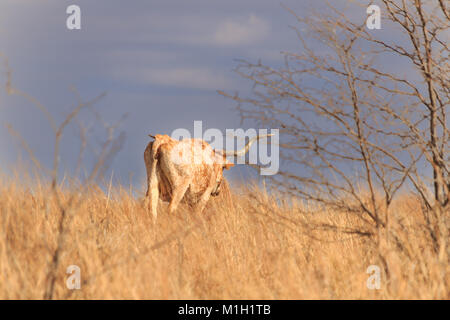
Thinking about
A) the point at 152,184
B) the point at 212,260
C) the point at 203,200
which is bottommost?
the point at 212,260

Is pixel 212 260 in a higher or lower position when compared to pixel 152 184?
lower

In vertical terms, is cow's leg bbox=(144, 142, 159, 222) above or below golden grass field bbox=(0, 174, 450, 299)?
above

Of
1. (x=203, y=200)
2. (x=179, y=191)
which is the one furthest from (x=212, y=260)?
(x=203, y=200)

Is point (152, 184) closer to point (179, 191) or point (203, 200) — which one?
point (179, 191)

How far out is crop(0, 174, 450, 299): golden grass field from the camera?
4.86 meters

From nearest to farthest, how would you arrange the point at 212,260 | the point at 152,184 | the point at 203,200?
the point at 212,260
the point at 152,184
the point at 203,200

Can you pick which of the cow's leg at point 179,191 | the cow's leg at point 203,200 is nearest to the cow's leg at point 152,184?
the cow's leg at point 179,191

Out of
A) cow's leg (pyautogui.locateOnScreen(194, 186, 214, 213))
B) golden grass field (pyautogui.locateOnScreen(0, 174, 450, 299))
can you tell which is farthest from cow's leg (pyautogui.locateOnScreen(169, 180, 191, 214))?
golden grass field (pyautogui.locateOnScreen(0, 174, 450, 299))

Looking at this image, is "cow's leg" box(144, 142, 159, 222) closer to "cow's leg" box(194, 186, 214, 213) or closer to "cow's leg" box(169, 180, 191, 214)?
"cow's leg" box(169, 180, 191, 214)

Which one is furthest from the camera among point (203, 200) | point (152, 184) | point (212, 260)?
point (203, 200)

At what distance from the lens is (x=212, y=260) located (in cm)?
607

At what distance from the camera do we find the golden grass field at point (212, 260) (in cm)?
486

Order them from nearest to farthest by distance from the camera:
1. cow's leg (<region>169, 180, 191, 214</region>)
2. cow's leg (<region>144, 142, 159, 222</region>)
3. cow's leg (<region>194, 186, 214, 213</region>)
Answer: cow's leg (<region>144, 142, 159, 222</region>) < cow's leg (<region>169, 180, 191, 214</region>) < cow's leg (<region>194, 186, 214, 213</region>)
